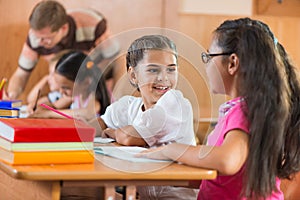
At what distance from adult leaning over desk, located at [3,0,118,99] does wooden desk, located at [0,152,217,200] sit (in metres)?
2.35

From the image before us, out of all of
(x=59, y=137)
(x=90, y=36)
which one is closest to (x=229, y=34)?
(x=59, y=137)

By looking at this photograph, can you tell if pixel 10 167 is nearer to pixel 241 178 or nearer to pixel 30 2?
pixel 241 178

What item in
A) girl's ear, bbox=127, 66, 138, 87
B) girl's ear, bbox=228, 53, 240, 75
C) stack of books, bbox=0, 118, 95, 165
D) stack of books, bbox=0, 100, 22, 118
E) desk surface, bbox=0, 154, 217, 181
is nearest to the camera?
desk surface, bbox=0, 154, 217, 181

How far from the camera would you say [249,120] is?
1529 mm

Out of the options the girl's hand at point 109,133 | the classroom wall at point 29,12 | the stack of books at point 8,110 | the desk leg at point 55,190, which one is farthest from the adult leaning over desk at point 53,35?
the desk leg at point 55,190

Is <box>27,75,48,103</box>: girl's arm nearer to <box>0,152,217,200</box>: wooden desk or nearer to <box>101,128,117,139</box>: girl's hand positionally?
<box>101,128,117,139</box>: girl's hand

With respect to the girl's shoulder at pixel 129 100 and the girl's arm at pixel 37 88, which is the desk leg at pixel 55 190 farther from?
the girl's arm at pixel 37 88

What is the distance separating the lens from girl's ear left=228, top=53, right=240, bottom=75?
1.59 metres

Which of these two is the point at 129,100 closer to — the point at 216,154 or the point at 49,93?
the point at 216,154

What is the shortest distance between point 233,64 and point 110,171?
43cm

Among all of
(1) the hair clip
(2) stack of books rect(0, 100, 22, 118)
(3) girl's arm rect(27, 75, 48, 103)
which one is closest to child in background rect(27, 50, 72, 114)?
(3) girl's arm rect(27, 75, 48, 103)

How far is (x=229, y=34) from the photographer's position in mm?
1606

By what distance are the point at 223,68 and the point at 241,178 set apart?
0.90ft

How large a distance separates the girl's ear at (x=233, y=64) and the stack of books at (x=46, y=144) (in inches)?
14.8
